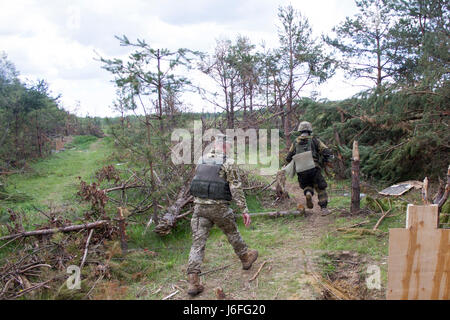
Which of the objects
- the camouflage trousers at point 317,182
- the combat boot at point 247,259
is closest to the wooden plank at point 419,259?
the combat boot at point 247,259

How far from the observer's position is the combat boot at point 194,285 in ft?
13.6

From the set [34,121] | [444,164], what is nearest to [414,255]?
[444,164]

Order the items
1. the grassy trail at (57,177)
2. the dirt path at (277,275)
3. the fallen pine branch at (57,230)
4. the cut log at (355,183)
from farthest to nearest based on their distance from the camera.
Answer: the grassy trail at (57,177) → the cut log at (355,183) → the fallen pine branch at (57,230) → the dirt path at (277,275)

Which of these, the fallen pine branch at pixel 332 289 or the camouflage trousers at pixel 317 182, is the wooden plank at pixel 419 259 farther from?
the camouflage trousers at pixel 317 182

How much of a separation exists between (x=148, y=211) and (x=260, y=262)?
3388 mm

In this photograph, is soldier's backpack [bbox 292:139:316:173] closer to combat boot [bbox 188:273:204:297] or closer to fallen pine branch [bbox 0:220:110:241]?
combat boot [bbox 188:273:204:297]

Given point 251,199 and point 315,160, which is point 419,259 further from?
point 251,199

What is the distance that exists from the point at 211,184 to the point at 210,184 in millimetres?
14

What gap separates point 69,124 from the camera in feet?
81.0

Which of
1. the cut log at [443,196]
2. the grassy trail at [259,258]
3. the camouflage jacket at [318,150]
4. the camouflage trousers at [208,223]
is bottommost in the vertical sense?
the grassy trail at [259,258]

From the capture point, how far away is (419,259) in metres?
3.02

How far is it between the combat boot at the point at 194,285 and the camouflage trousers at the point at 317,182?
342 centimetres

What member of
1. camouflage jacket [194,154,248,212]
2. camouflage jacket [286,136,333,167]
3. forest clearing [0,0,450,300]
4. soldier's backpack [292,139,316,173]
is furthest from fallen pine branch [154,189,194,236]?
camouflage jacket [286,136,333,167]
